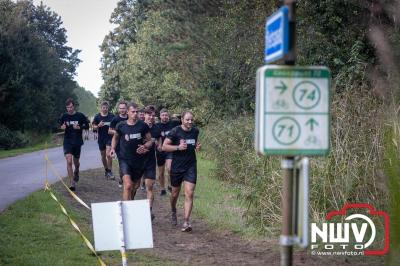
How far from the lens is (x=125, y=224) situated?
21.3 feet

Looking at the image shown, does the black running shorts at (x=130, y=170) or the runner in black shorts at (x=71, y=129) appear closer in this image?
the black running shorts at (x=130, y=170)

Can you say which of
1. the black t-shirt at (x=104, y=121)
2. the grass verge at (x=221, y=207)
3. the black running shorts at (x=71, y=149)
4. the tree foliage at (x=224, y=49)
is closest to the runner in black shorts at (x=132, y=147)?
the grass verge at (x=221, y=207)

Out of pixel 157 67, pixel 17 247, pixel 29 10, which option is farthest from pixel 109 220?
pixel 29 10

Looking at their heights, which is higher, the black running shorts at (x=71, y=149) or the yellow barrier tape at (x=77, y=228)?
the black running shorts at (x=71, y=149)

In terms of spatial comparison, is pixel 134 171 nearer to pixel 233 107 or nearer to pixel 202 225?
pixel 202 225

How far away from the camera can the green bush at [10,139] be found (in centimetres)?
Answer: 3781

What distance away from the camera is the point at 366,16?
15.5m

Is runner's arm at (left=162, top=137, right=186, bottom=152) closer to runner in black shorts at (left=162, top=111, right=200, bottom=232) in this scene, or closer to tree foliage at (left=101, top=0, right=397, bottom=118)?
runner in black shorts at (left=162, top=111, right=200, bottom=232)

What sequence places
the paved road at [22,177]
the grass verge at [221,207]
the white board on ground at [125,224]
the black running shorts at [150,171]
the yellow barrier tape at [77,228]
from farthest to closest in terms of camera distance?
1. the paved road at [22,177]
2. the black running shorts at [150,171]
3. the grass verge at [221,207]
4. the yellow barrier tape at [77,228]
5. the white board on ground at [125,224]

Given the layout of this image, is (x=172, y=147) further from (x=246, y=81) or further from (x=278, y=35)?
(x=246, y=81)

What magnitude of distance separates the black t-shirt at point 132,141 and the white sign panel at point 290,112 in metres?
8.22

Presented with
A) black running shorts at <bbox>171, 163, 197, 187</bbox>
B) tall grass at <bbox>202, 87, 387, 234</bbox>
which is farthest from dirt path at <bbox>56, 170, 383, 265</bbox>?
black running shorts at <bbox>171, 163, 197, 187</bbox>

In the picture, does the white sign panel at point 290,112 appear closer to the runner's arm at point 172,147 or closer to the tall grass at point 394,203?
the tall grass at point 394,203

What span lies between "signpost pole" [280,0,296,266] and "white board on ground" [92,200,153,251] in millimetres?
3881
